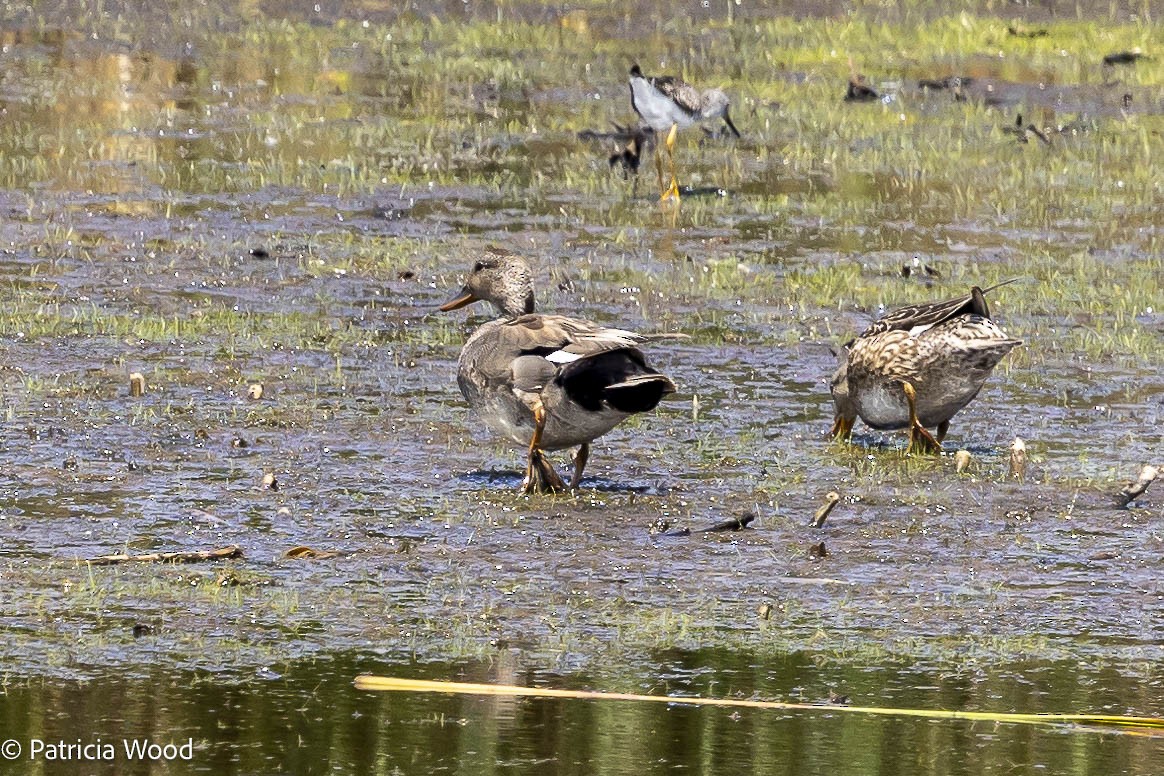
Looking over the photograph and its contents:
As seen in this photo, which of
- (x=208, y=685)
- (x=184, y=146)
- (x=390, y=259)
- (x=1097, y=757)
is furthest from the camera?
(x=184, y=146)

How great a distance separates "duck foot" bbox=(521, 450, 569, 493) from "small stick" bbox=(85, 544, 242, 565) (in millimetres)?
1556

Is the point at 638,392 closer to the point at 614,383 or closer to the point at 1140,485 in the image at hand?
the point at 614,383

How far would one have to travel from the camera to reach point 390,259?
14141mm

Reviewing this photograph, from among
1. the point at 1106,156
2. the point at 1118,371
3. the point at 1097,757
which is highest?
the point at 1106,156

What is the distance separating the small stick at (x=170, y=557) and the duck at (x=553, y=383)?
1.60 metres

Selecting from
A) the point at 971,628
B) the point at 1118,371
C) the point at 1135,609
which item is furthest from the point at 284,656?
the point at 1118,371

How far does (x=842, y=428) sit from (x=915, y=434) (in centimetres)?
40

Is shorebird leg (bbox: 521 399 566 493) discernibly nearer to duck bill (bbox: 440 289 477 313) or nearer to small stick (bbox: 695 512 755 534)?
small stick (bbox: 695 512 755 534)

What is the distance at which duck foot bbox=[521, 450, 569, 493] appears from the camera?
8852 mm

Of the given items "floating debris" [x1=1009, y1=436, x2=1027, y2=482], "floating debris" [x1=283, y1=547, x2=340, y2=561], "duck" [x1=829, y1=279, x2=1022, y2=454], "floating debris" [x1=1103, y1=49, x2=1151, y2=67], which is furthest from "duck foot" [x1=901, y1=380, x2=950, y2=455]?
"floating debris" [x1=1103, y1=49, x2=1151, y2=67]

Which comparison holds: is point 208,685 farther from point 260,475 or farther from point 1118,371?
point 1118,371

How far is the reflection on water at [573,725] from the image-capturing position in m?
5.84

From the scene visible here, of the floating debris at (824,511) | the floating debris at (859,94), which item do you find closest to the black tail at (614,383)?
the floating debris at (824,511)

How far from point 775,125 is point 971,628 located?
13.4 meters
